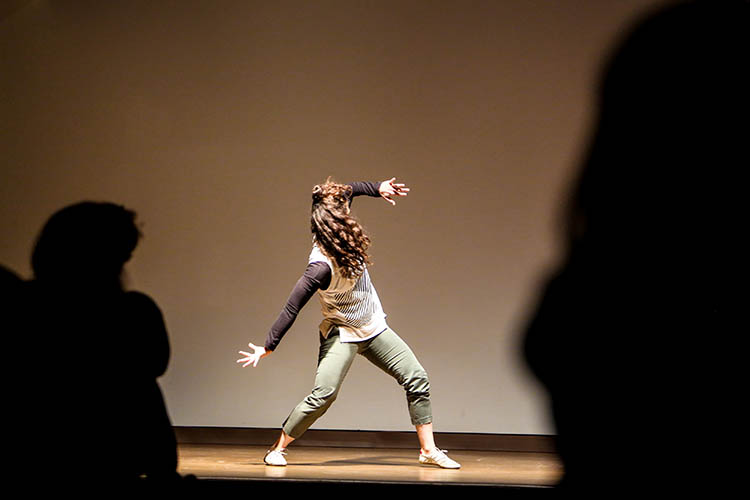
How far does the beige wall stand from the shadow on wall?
0.32ft

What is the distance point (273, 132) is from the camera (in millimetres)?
4152

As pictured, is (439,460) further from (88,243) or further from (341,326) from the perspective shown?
(88,243)

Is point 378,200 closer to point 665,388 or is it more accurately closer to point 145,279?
point 145,279

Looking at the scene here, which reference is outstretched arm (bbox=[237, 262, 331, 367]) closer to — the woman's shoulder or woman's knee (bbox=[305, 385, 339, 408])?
the woman's shoulder

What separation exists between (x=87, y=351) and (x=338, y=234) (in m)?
1.78

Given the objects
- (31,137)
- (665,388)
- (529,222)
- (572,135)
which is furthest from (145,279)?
(665,388)

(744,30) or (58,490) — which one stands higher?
(744,30)

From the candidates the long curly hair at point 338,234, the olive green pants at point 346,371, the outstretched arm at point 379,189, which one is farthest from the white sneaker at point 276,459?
the outstretched arm at point 379,189

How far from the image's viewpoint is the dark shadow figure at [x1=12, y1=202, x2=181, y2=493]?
13.3ft

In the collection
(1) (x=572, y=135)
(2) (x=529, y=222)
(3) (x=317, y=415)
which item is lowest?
(3) (x=317, y=415)

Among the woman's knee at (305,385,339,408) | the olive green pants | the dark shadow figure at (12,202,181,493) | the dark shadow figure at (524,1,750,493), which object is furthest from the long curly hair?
the dark shadow figure at (12,202,181,493)

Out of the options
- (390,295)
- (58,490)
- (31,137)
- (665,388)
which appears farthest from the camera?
(31,137)

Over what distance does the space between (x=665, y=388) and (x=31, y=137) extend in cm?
363

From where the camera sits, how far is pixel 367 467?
11.1 feet
